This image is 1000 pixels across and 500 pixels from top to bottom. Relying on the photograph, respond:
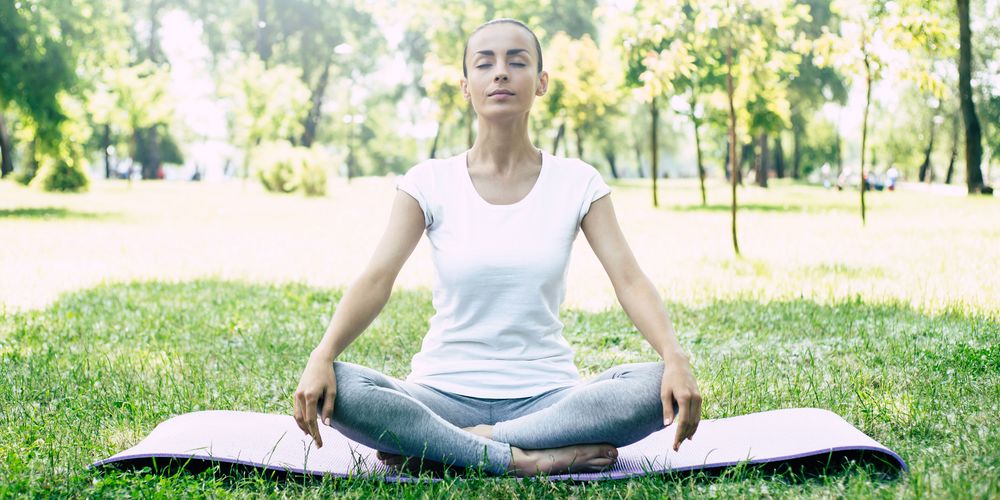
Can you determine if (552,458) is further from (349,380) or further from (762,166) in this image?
(762,166)

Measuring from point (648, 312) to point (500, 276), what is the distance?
545mm

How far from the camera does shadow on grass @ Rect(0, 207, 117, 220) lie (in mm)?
18844

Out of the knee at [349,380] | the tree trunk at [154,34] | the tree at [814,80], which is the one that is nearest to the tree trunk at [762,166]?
the tree at [814,80]

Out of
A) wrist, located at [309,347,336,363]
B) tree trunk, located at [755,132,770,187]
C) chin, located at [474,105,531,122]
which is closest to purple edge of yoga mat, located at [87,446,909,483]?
wrist, located at [309,347,336,363]

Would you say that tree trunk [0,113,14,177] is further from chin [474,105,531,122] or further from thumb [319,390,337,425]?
thumb [319,390,337,425]

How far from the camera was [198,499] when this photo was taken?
299 cm

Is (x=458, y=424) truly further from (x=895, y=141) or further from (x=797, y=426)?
(x=895, y=141)

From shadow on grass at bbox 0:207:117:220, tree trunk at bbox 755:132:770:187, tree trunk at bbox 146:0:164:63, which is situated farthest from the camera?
tree trunk at bbox 146:0:164:63

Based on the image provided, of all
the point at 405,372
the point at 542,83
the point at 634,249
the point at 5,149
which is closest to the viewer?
the point at 542,83

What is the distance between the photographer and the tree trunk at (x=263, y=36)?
45263 millimetres

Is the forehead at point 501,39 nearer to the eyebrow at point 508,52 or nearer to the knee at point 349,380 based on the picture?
the eyebrow at point 508,52

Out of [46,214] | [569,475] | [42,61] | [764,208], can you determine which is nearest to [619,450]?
[569,475]

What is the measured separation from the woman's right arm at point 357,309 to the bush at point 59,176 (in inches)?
1116

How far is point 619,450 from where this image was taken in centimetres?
361
